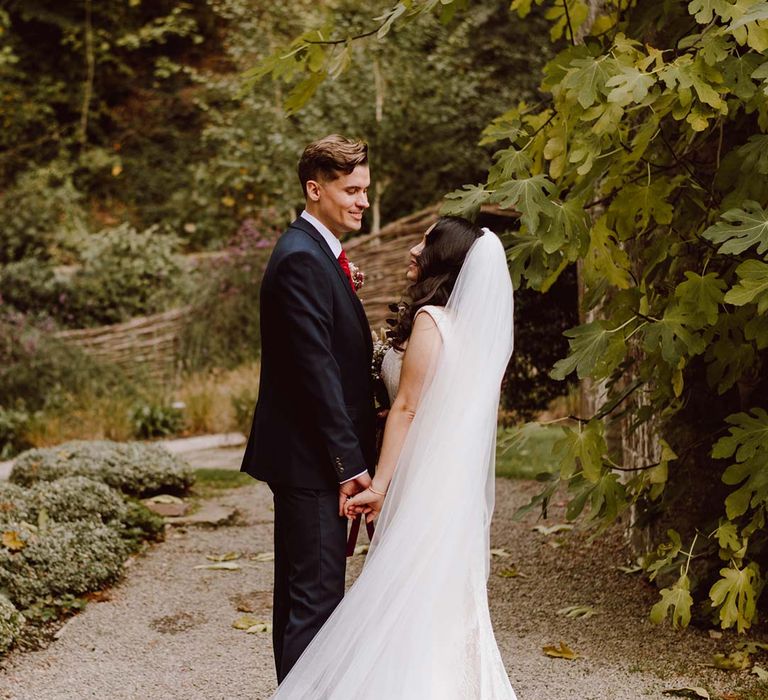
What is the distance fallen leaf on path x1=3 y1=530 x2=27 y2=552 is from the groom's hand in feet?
8.30

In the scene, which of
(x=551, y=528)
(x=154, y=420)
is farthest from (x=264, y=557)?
(x=154, y=420)

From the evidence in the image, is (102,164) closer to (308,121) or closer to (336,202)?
(308,121)

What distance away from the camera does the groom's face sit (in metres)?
3.22

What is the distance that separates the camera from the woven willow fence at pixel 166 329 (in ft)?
39.4

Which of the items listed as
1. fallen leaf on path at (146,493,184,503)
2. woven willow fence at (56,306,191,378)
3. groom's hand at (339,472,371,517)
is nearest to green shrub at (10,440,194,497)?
fallen leaf on path at (146,493,184,503)

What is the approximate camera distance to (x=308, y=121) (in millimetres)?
13992

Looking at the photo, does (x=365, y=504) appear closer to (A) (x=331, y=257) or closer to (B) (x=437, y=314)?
(B) (x=437, y=314)

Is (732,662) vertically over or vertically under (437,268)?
under

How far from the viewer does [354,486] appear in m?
3.18

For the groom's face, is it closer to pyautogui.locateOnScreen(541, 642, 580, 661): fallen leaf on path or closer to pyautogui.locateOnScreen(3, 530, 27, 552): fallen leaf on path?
pyautogui.locateOnScreen(541, 642, 580, 661): fallen leaf on path

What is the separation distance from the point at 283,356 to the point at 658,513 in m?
2.10

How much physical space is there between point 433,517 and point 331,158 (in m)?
1.10

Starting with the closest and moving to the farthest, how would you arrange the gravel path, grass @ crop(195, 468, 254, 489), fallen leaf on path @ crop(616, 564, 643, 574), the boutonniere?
the boutonniere, the gravel path, fallen leaf on path @ crop(616, 564, 643, 574), grass @ crop(195, 468, 254, 489)

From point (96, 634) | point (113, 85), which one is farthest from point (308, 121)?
point (96, 634)
